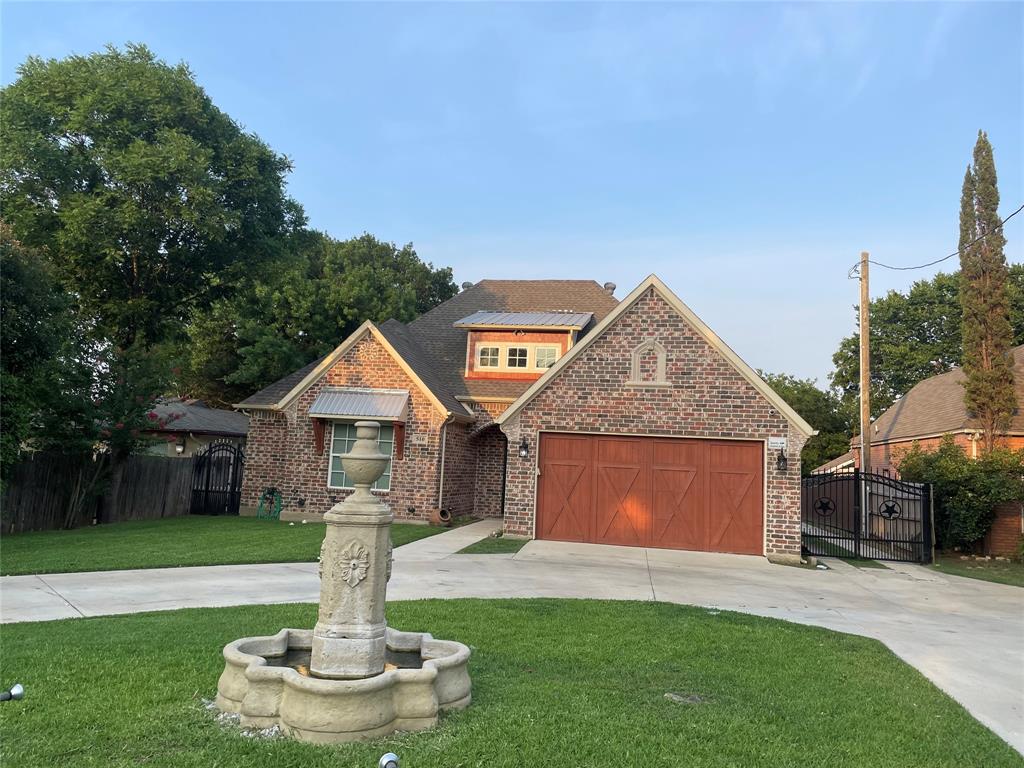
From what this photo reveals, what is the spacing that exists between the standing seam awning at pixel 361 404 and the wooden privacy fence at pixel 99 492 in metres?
4.89

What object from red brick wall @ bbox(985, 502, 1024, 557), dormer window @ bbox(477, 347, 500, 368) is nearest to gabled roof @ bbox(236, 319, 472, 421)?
dormer window @ bbox(477, 347, 500, 368)

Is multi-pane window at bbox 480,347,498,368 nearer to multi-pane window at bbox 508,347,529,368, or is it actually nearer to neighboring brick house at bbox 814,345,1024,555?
multi-pane window at bbox 508,347,529,368

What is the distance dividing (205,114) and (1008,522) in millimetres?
23652

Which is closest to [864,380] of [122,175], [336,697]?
[336,697]

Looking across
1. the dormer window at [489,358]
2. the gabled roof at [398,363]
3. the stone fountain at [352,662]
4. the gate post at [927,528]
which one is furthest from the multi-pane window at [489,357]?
the stone fountain at [352,662]

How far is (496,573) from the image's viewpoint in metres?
11.1

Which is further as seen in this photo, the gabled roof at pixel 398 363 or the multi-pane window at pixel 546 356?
the multi-pane window at pixel 546 356

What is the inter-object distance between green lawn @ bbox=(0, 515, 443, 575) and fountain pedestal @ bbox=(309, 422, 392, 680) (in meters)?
7.42

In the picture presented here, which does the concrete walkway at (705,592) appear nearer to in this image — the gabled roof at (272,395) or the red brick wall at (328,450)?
the red brick wall at (328,450)

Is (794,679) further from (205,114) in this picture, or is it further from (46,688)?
(205,114)

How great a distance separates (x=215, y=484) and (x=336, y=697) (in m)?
18.2

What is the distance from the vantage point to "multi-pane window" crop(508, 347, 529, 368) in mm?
21266

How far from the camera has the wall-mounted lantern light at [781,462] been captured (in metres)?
14.3

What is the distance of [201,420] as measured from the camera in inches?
1192
